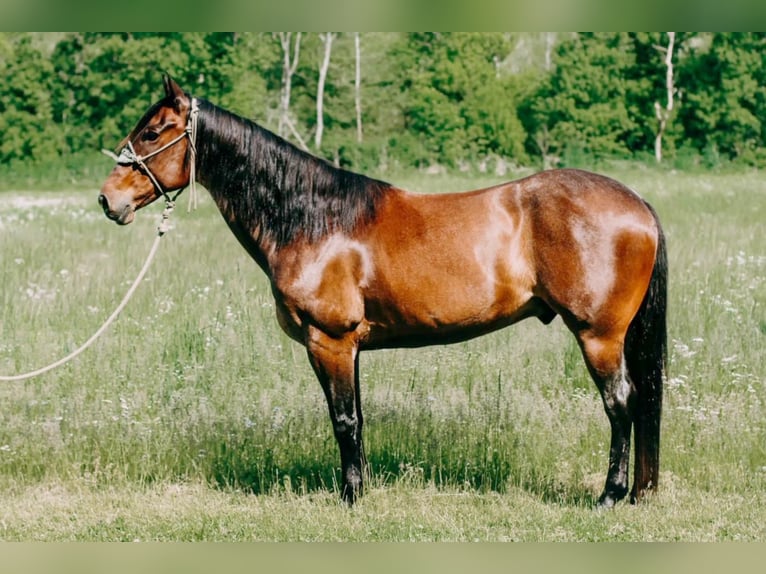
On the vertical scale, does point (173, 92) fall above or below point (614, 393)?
above

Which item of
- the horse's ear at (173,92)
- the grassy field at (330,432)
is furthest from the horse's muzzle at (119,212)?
the grassy field at (330,432)

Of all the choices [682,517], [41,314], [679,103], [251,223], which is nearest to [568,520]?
[682,517]

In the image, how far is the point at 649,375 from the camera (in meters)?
5.20

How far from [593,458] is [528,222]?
1872mm

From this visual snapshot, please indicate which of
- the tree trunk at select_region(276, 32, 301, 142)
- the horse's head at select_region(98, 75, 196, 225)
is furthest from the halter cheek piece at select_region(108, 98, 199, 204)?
the tree trunk at select_region(276, 32, 301, 142)

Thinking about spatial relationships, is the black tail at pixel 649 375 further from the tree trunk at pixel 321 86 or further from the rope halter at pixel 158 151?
the tree trunk at pixel 321 86

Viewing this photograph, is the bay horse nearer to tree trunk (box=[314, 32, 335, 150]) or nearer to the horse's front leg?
the horse's front leg

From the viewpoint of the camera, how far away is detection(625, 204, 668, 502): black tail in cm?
512

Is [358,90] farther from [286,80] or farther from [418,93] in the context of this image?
[286,80]

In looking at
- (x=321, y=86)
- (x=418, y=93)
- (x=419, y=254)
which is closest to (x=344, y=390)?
(x=419, y=254)

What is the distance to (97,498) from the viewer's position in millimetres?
5582

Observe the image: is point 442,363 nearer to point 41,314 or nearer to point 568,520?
point 568,520

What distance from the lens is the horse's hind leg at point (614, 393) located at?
5020 mm

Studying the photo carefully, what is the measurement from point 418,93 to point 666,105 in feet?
34.8
